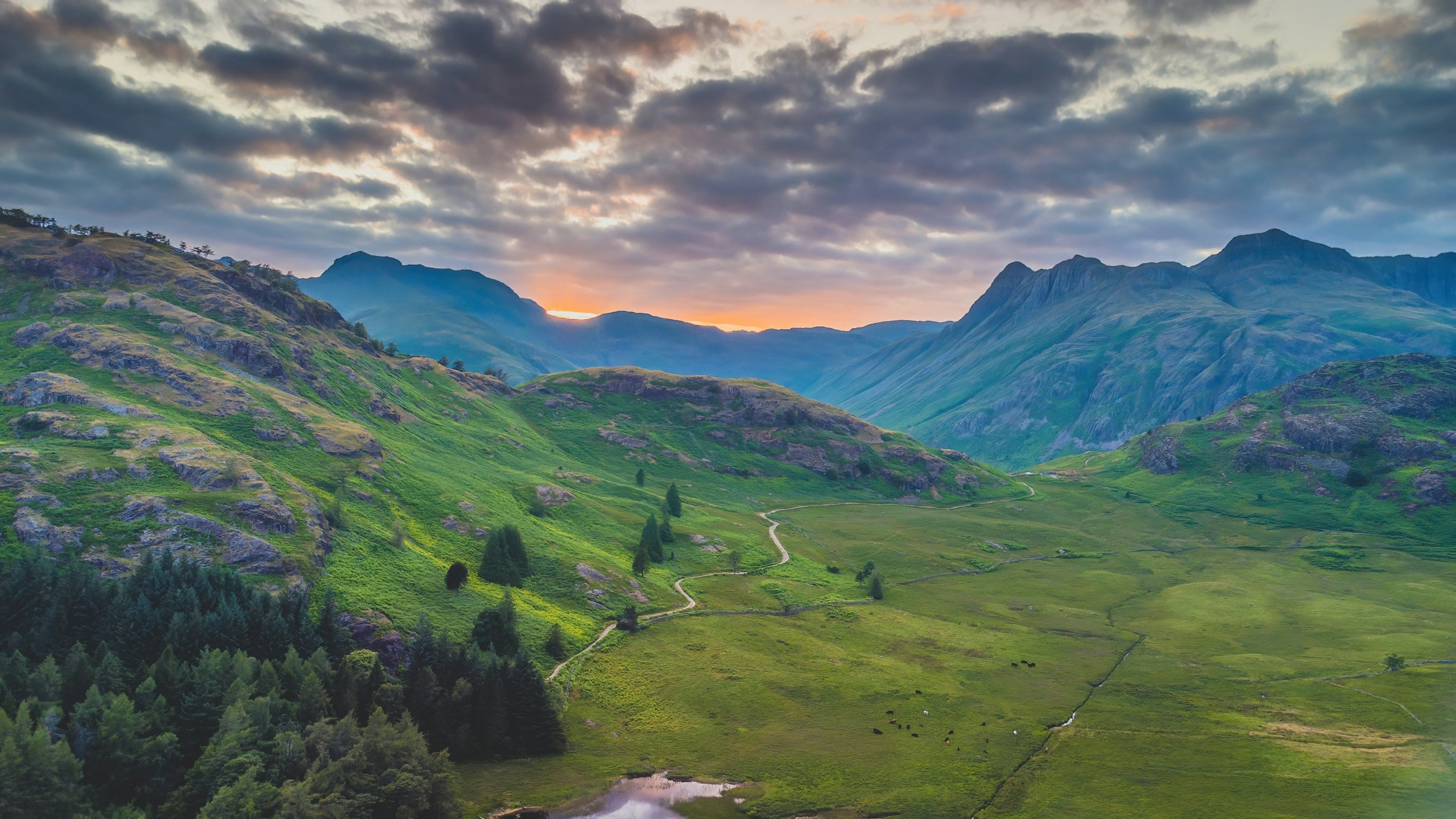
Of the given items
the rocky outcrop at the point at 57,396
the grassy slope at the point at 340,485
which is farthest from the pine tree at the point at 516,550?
the rocky outcrop at the point at 57,396

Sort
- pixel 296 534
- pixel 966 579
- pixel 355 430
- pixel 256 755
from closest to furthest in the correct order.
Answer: pixel 256 755 → pixel 296 534 → pixel 355 430 → pixel 966 579

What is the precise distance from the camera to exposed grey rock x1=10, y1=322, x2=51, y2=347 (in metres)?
144

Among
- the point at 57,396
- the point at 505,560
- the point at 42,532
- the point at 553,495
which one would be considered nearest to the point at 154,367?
the point at 57,396

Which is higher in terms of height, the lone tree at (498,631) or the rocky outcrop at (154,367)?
the rocky outcrop at (154,367)

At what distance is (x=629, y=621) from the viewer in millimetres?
113562

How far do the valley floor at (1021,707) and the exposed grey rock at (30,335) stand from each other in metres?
147

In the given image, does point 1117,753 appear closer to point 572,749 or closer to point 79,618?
point 572,749

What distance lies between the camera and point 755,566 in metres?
159

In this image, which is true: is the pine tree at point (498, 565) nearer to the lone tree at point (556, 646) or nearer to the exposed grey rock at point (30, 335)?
the lone tree at point (556, 646)

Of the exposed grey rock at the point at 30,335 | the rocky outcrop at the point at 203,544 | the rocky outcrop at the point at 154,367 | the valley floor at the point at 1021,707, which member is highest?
the exposed grey rock at the point at 30,335

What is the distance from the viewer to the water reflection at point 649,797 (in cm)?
6638

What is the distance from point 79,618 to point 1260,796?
129 m

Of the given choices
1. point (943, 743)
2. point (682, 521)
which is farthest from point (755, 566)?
point (943, 743)

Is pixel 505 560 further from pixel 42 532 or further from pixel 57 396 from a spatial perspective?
pixel 57 396
